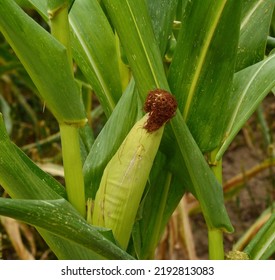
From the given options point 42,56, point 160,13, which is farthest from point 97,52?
point 42,56

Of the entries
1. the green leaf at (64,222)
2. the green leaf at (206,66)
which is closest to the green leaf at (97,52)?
the green leaf at (206,66)

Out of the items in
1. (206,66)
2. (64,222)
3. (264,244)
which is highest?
(206,66)

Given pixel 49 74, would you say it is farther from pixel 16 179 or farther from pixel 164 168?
pixel 164 168

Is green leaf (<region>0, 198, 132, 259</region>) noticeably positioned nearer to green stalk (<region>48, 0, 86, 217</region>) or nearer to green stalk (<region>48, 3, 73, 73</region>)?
green stalk (<region>48, 0, 86, 217</region>)

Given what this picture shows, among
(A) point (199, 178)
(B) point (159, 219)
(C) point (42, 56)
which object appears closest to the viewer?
(C) point (42, 56)

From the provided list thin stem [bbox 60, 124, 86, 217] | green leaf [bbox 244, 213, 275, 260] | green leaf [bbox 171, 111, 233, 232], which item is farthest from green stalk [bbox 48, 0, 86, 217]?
green leaf [bbox 244, 213, 275, 260]

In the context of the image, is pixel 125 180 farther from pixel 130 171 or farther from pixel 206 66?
pixel 206 66

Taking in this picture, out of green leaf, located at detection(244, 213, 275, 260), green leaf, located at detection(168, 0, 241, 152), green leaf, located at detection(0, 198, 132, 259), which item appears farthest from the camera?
green leaf, located at detection(244, 213, 275, 260)

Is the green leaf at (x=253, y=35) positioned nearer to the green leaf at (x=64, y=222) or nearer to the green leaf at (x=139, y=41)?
the green leaf at (x=139, y=41)
